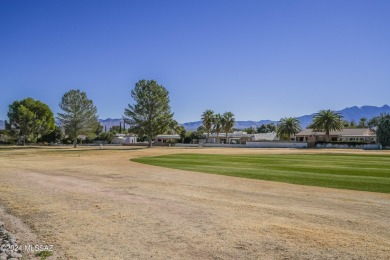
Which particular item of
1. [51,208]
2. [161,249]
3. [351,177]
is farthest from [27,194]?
[351,177]

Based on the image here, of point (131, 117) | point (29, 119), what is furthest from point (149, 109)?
point (29, 119)

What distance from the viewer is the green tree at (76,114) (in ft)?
309

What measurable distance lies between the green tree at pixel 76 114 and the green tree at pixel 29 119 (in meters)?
12.2

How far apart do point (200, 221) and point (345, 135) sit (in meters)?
108

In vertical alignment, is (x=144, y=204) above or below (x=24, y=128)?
below

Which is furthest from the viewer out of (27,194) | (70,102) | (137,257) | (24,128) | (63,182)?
(24,128)

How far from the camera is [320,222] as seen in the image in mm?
10570

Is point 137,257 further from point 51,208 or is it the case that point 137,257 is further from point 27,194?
point 27,194

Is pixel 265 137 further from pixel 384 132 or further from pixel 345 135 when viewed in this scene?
pixel 384 132

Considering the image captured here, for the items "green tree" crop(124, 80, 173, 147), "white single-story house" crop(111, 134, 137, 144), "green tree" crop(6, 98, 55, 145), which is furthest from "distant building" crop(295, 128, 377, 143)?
"green tree" crop(6, 98, 55, 145)

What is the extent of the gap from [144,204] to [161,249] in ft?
17.3

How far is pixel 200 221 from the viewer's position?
10.6m

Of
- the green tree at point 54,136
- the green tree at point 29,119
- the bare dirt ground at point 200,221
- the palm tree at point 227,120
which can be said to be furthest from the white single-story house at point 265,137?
the bare dirt ground at point 200,221

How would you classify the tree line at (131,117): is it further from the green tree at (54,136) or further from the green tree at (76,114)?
the green tree at (54,136)
